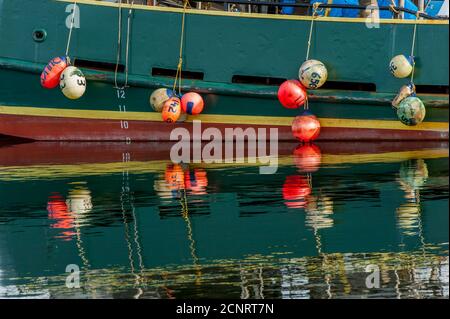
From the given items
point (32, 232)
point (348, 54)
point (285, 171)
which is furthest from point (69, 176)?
point (348, 54)

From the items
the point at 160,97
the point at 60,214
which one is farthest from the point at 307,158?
the point at 60,214

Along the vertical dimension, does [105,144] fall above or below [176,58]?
below

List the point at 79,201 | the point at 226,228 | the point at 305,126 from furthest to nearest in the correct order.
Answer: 1. the point at 305,126
2. the point at 79,201
3. the point at 226,228

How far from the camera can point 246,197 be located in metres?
13.0

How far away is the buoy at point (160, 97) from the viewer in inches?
771

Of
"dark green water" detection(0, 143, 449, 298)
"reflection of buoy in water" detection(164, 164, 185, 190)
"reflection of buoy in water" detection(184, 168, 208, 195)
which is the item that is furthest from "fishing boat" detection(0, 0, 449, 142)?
"reflection of buoy in water" detection(184, 168, 208, 195)

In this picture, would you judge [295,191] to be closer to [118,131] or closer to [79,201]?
[79,201]

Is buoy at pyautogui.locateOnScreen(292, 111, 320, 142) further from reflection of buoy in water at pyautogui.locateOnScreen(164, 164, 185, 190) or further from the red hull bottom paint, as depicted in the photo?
reflection of buoy in water at pyautogui.locateOnScreen(164, 164, 185, 190)

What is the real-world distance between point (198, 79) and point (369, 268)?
11381 mm

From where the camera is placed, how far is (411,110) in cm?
1894

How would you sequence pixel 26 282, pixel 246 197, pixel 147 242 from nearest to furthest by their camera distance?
pixel 26 282
pixel 147 242
pixel 246 197

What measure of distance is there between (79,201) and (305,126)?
7240 millimetres
